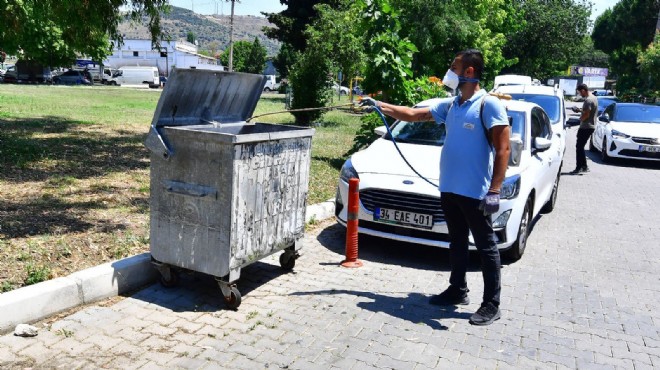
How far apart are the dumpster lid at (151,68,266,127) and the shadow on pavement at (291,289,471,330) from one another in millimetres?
1814

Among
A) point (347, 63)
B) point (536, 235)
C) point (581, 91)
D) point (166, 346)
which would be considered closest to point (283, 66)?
point (347, 63)

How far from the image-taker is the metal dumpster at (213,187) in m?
4.32

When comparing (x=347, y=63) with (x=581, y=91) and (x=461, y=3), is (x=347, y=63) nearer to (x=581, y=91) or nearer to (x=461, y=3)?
(x=461, y=3)

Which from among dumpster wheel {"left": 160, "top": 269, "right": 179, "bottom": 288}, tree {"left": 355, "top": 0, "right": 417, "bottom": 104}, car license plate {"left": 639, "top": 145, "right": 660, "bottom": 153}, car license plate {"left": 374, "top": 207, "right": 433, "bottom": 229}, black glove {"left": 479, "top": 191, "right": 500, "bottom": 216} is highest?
tree {"left": 355, "top": 0, "right": 417, "bottom": 104}

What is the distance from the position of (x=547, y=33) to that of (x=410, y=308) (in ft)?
152

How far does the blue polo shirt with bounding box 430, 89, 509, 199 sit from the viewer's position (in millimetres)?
4289

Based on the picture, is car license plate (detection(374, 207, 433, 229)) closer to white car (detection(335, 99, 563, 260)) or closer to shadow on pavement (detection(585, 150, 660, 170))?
white car (detection(335, 99, 563, 260))

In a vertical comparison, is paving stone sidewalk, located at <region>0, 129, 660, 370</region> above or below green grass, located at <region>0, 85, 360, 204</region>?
below

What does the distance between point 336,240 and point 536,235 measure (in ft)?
8.94

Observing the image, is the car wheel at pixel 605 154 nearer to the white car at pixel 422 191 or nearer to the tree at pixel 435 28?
the tree at pixel 435 28

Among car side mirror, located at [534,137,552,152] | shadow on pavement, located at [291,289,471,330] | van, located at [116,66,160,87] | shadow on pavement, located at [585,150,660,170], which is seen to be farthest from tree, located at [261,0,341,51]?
shadow on pavement, located at [291,289,471,330]

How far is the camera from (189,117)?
498cm

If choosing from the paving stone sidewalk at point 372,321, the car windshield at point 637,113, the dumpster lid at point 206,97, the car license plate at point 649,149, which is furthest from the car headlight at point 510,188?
the car windshield at point 637,113

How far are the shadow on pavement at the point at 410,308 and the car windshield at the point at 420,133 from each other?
2.52 m
